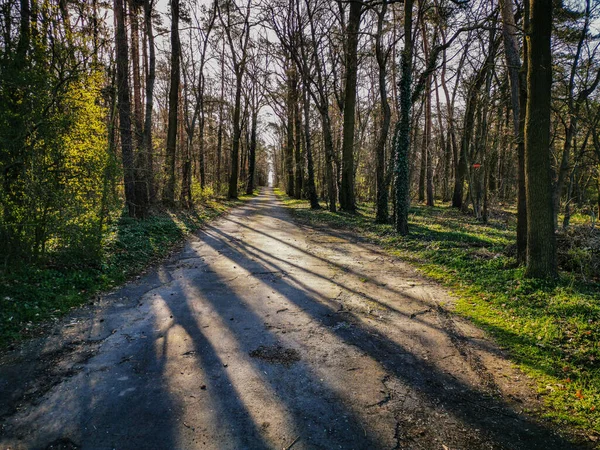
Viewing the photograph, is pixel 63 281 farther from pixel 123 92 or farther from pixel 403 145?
pixel 403 145

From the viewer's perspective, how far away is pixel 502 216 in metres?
17.5

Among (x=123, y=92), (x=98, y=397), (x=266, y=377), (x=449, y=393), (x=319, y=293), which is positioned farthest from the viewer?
(x=123, y=92)

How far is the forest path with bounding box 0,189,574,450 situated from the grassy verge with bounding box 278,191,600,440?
29cm

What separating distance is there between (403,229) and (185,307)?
772 cm

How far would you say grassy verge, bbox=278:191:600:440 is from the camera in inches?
128

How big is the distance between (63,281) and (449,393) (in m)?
6.04

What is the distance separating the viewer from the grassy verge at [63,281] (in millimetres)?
4520

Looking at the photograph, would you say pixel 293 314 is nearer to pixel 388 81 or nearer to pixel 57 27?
pixel 57 27

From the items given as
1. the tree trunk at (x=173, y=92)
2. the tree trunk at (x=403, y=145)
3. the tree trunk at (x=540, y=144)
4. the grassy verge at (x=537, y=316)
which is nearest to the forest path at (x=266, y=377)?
the grassy verge at (x=537, y=316)

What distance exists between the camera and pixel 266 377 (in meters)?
3.48

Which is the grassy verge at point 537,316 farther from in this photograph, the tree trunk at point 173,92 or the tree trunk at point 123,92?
the tree trunk at point 173,92

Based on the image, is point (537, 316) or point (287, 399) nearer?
point (287, 399)

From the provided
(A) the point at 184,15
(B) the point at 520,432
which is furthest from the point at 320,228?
(A) the point at 184,15

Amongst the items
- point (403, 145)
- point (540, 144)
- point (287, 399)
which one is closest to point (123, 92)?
point (403, 145)
